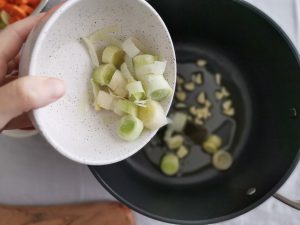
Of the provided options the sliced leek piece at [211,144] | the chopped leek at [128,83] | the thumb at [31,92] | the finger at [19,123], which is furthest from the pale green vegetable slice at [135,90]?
the sliced leek piece at [211,144]

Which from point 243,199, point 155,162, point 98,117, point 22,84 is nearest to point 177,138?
point 155,162

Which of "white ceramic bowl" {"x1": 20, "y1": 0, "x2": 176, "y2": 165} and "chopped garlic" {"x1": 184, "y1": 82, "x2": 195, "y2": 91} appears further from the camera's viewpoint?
"chopped garlic" {"x1": 184, "y1": 82, "x2": 195, "y2": 91}

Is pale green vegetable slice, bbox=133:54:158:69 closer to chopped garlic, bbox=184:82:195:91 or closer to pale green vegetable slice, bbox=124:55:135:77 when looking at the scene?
pale green vegetable slice, bbox=124:55:135:77

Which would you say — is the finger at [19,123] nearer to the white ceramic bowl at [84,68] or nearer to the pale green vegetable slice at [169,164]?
the white ceramic bowl at [84,68]

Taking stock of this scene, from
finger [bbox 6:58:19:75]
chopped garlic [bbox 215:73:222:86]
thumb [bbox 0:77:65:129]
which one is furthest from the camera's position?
chopped garlic [bbox 215:73:222:86]

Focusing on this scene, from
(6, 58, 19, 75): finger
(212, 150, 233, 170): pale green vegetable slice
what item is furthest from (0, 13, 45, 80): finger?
(212, 150, 233, 170): pale green vegetable slice

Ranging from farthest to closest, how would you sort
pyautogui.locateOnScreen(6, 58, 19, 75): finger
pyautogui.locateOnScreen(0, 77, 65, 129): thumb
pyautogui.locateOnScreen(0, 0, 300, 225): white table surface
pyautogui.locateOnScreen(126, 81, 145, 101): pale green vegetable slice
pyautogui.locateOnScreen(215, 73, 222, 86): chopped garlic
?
pyautogui.locateOnScreen(215, 73, 222, 86): chopped garlic, pyautogui.locateOnScreen(0, 0, 300, 225): white table surface, pyautogui.locateOnScreen(6, 58, 19, 75): finger, pyautogui.locateOnScreen(126, 81, 145, 101): pale green vegetable slice, pyautogui.locateOnScreen(0, 77, 65, 129): thumb

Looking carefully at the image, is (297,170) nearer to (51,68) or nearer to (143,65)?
(143,65)
